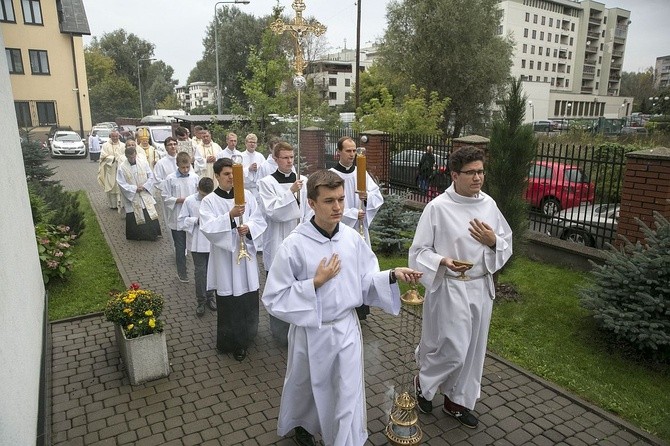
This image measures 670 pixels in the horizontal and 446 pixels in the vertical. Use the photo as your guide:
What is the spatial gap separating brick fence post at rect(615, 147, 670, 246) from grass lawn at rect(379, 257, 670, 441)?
3.67ft

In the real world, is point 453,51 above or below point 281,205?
above

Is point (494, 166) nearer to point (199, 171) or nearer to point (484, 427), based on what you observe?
point (484, 427)

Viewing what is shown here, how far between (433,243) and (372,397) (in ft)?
5.39

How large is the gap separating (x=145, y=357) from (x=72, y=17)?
3798 centimetres

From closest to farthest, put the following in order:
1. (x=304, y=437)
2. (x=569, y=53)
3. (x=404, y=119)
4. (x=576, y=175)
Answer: (x=304, y=437) < (x=576, y=175) < (x=404, y=119) < (x=569, y=53)

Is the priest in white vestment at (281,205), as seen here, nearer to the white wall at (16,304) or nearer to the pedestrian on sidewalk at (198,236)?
the pedestrian on sidewalk at (198,236)

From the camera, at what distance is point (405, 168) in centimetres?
1307

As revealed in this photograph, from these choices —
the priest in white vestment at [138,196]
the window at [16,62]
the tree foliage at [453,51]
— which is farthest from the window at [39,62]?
the priest in white vestment at [138,196]

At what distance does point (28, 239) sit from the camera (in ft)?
18.0

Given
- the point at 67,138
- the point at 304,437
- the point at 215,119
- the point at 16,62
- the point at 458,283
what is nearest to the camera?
the point at 304,437

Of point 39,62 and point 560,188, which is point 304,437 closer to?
point 560,188

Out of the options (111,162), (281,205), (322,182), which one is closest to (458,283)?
(322,182)

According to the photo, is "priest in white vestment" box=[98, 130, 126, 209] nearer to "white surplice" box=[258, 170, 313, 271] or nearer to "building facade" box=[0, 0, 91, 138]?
"white surplice" box=[258, 170, 313, 271]

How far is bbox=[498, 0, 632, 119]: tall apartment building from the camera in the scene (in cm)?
7244
